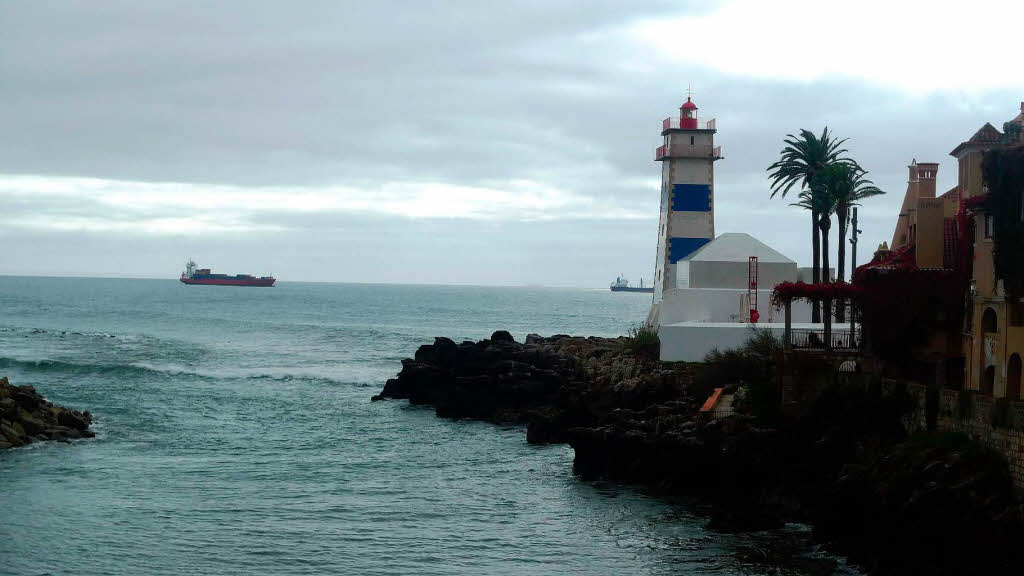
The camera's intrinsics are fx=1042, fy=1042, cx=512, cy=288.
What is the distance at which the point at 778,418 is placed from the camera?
29156mm

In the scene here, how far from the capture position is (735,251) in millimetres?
48750

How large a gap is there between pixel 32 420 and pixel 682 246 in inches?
1264

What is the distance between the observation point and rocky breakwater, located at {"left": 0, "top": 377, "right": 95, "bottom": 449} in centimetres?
3681

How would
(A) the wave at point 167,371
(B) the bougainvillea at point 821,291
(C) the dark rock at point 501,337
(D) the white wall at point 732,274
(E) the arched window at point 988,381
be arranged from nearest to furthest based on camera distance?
(E) the arched window at point 988,381 → (B) the bougainvillea at point 821,291 → (D) the white wall at point 732,274 → (C) the dark rock at point 501,337 → (A) the wave at point 167,371

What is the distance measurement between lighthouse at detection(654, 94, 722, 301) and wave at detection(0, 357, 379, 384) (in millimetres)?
19971

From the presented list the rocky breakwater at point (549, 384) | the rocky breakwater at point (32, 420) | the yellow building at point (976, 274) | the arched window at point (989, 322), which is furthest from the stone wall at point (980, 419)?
the rocky breakwater at point (32, 420)

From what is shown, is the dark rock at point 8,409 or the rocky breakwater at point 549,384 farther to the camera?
the dark rock at point 8,409

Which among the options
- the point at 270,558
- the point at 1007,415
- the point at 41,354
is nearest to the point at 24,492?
the point at 270,558

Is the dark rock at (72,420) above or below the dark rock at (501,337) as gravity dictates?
below

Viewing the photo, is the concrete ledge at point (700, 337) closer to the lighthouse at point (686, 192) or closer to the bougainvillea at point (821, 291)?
the bougainvillea at point (821, 291)

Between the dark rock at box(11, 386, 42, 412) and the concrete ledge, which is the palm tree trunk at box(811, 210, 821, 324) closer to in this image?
the concrete ledge

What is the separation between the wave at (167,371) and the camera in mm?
62281

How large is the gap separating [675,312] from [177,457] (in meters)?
21.8

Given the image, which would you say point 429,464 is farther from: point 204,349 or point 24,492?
point 204,349
